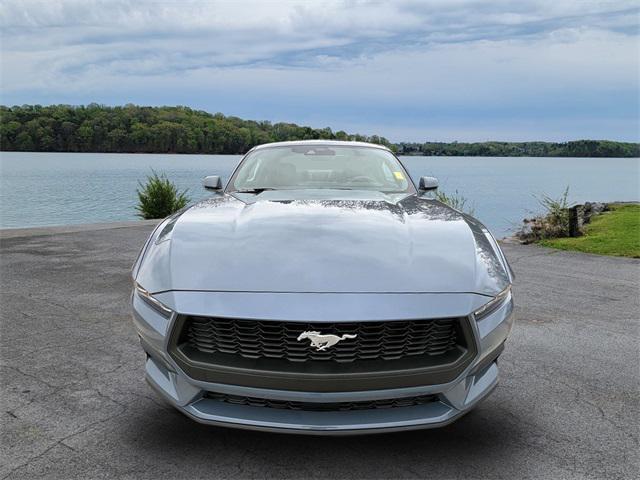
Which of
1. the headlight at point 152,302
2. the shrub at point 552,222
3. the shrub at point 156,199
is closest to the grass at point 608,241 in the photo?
the shrub at point 552,222

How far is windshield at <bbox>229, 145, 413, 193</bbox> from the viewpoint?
Result: 3979 millimetres

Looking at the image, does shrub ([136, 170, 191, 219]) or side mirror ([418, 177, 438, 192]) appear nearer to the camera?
side mirror ([418, 177, 438, 192])

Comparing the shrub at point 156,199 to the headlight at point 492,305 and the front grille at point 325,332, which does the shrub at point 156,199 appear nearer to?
the front grille at point 325,332

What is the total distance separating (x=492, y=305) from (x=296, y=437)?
1118 millimetres

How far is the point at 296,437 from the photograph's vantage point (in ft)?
8.66

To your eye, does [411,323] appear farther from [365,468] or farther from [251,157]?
[251,157]

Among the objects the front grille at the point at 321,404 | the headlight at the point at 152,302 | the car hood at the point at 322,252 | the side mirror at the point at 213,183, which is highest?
the side mirror at the point at 213,183

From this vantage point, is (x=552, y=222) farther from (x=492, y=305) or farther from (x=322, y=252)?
(x=322, y=252)

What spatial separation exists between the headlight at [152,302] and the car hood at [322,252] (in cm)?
4

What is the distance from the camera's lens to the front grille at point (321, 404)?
2.21 m

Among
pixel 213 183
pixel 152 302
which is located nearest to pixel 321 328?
pixel 152 302

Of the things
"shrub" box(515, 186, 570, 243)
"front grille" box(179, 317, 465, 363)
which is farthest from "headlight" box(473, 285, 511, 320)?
"shrub" box(515, 186, 570, 243)

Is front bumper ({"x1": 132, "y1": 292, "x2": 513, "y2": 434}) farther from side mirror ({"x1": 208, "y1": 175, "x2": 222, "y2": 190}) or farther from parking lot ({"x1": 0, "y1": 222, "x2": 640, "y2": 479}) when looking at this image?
side mirror ({"x1": 208, "y1": 175, "x2": 222, "y2": 190})

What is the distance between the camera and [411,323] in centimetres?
219
